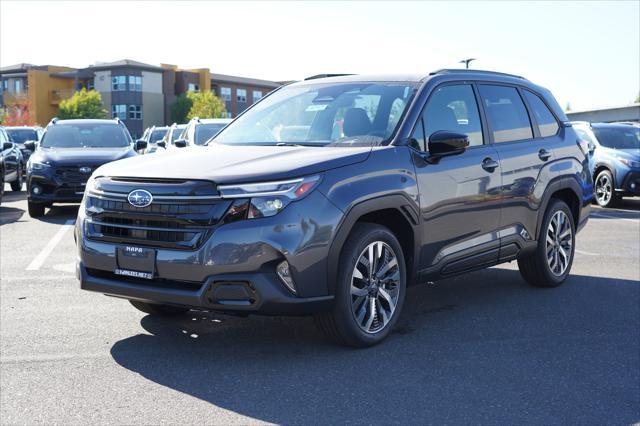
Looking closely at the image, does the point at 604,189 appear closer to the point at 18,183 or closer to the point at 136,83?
the point at 18,183

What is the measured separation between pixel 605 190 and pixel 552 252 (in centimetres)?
962

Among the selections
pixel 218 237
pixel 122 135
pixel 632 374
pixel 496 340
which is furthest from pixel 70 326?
pixel 122 135

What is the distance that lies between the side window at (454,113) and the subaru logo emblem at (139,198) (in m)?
2.07

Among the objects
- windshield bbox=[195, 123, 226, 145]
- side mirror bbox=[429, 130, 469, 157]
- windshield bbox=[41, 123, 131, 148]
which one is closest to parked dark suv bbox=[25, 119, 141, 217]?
windshield bbox=[41, 123, 131, 148]

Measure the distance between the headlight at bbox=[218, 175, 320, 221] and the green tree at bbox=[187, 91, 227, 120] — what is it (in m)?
77.4

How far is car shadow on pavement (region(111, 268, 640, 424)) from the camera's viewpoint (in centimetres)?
413

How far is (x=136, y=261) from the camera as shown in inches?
189

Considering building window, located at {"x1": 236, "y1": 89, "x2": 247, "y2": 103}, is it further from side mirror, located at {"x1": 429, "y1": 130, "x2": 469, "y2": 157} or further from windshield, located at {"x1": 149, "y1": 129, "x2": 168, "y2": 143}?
side mirror, located at {"x1": 429, "y1": 130, "x2": 469, "y2": 157}

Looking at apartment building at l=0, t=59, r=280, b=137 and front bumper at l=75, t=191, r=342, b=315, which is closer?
front bumper at l=75, t=191, r=342, b=315

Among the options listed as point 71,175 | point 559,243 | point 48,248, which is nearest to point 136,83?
point 71,175

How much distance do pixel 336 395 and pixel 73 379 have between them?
1.55 meters

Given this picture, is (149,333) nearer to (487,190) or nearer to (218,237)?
(218,237)

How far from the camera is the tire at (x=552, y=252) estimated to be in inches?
282

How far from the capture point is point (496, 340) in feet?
18.0
